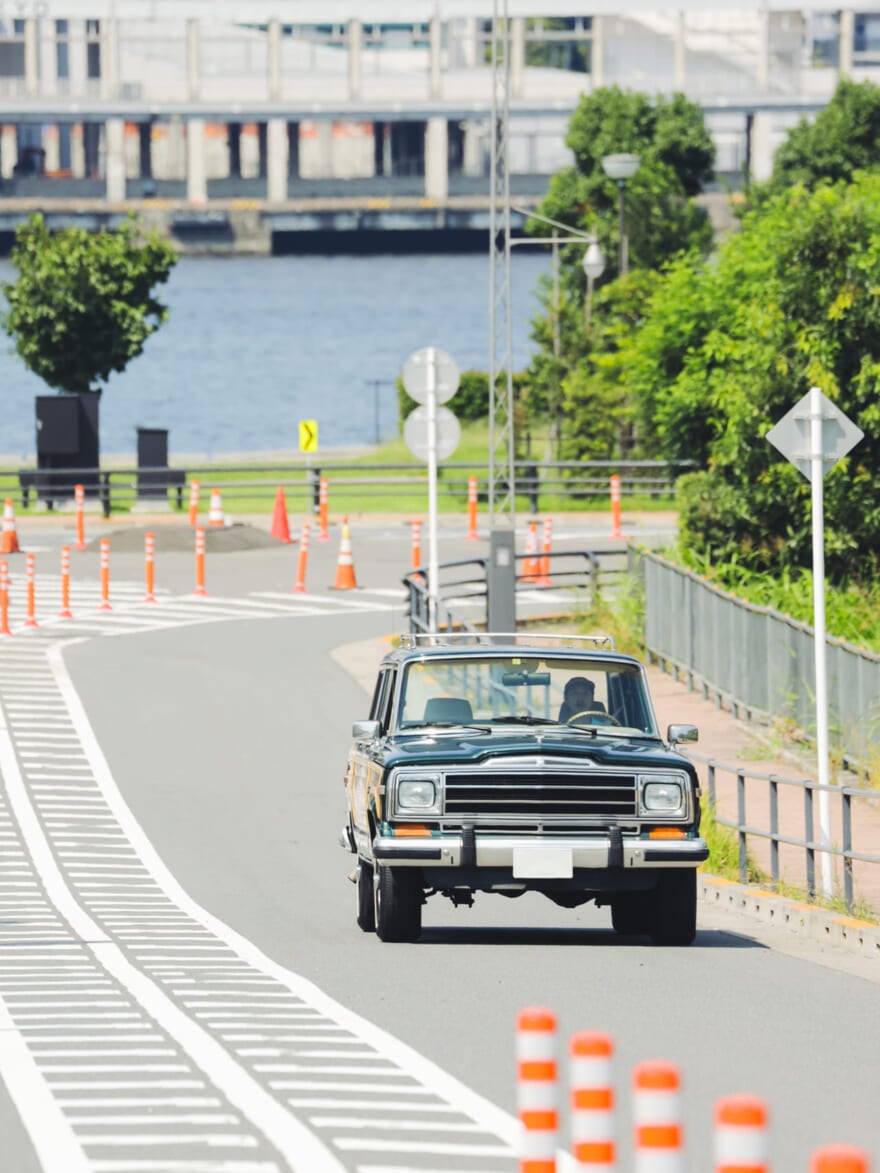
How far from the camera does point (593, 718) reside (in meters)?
14.5

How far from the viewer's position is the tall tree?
5769 cm

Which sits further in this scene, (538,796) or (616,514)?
(616,514)

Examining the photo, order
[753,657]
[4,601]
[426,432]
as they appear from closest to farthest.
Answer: [753,657] → [426,432] → [4,601]

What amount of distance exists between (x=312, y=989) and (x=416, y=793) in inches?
60.0

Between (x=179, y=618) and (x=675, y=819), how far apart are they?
22.3 m

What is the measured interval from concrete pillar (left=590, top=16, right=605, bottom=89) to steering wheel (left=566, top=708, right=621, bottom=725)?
167m

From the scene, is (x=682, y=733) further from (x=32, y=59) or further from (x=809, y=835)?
(x=32, y=59)

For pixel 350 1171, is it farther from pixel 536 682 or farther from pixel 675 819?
pixel 536 682

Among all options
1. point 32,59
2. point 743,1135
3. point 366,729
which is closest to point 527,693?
point 366,729

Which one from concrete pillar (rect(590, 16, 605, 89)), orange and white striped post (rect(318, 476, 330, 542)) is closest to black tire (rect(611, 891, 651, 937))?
orange and white striped post (rect(318, 476, 330, 542))

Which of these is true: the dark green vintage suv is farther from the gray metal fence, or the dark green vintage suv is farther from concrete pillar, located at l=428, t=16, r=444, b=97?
concrete pillar, located at l=428, t=16, r=444, b=97

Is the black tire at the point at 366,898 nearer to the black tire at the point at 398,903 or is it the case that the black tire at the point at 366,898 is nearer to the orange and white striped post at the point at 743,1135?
the black tire at the point at 398,903

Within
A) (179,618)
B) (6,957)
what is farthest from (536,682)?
(179,618)

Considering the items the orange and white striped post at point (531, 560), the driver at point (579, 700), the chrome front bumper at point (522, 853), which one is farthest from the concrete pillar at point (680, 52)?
the chrome front bumper at point (522, 853)
